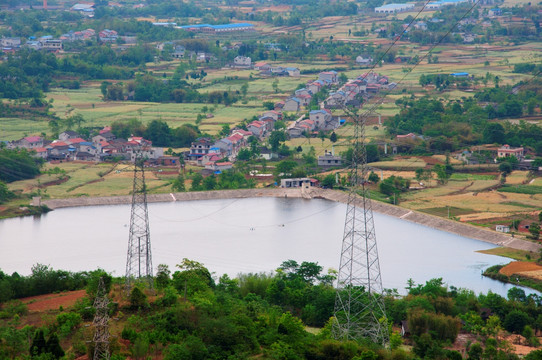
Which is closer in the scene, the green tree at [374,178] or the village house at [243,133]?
the green tree at [374,178]

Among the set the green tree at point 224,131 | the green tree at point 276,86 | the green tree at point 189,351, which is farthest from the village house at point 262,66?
the green tree at point 189,351

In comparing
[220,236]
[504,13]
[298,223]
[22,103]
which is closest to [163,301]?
[220,236]

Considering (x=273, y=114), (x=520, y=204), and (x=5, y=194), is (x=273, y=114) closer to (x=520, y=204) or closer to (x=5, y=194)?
(x=5, y=194)

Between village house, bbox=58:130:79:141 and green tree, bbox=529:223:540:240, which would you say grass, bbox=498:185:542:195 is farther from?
village house, bbox=58:130:79:141

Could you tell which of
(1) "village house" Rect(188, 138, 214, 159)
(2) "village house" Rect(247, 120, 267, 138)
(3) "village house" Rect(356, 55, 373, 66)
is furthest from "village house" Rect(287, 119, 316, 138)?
(3) "village house" Rect(356, 55, 373, 66)

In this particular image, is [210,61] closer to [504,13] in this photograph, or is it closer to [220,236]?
[504,13]

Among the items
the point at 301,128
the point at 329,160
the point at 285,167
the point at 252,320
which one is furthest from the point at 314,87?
the point at 252,320

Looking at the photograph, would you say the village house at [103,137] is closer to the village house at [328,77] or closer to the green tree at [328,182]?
the green tree at [328,182]
